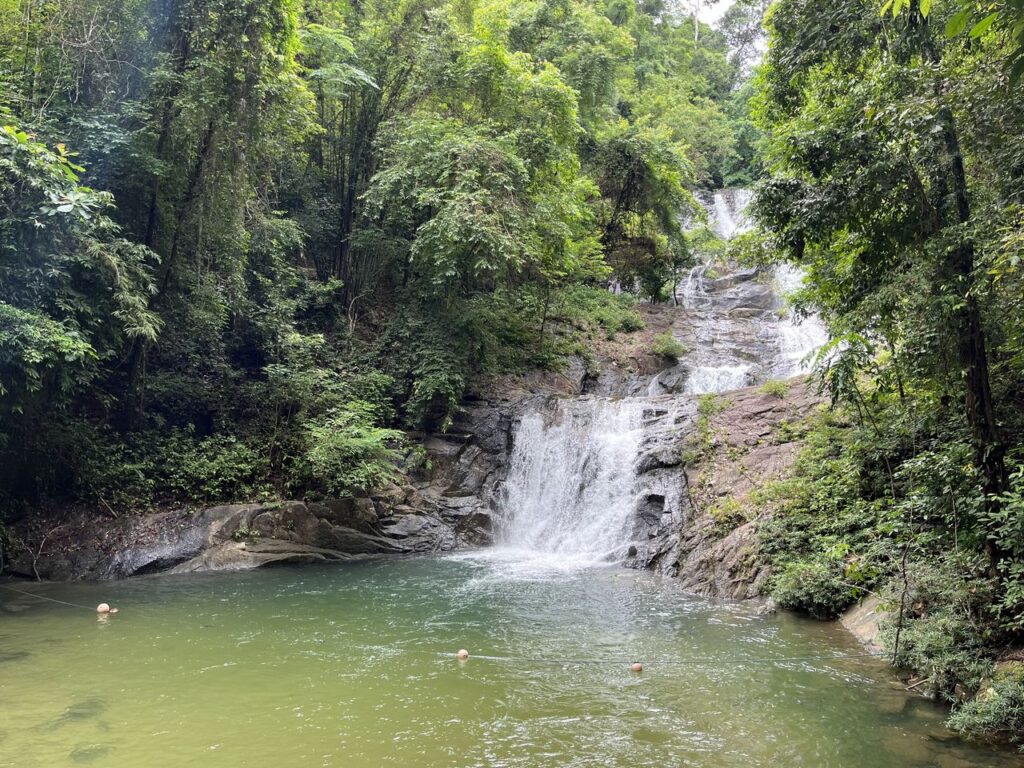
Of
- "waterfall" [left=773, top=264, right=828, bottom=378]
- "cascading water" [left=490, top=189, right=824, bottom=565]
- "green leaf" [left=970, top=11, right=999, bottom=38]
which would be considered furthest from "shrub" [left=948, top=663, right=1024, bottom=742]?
"waterfall" [left=773, top=264, right=828, bottom=378]

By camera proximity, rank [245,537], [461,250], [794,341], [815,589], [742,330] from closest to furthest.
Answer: [815,589] < [245,537] < [461,250] < [794,341] < [742,330]

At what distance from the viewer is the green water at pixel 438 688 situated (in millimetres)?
5047

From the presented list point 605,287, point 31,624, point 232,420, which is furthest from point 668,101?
point 31,624

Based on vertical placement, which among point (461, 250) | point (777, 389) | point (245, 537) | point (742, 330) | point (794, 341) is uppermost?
point (461, 250)

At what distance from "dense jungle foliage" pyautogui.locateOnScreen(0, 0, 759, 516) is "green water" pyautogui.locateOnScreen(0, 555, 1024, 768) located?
3.89 meters

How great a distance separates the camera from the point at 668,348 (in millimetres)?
19750

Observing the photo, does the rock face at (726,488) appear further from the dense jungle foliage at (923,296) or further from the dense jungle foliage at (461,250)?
the dense jungle foliage at (923,296)

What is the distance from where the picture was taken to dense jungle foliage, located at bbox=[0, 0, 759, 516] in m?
11.4

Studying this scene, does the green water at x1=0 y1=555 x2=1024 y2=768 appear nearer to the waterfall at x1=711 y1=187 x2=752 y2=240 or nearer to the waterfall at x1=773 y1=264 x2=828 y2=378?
the waterfall at x1=773 y1=264 x2=828 y2=378

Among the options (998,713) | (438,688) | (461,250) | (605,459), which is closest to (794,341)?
(605,459)

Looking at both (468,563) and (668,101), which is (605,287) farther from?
(468,563)

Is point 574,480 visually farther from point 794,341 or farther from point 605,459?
point 794,341

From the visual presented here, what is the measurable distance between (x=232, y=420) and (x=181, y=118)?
613 centimetres

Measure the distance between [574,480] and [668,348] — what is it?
6800 mm
